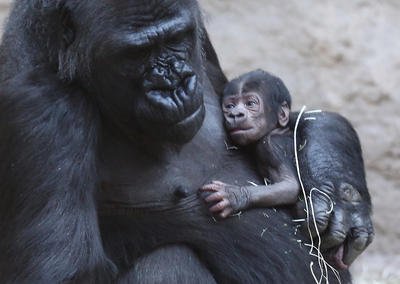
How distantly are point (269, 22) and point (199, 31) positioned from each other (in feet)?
8.24

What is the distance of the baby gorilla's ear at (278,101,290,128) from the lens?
14.5 feet

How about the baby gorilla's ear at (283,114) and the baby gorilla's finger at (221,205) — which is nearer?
the baby gorilla's finger at (221,205)

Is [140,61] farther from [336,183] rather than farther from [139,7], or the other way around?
[336,183]

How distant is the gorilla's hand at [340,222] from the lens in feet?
13.9

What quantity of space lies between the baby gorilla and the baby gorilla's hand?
1cm

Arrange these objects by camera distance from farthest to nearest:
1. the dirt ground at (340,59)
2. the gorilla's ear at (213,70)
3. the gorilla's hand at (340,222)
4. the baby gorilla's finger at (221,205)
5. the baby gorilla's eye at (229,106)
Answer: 1. the dirt ground at (340,59)
2. the gorilla's ear at (213,70)
3. the baby gorilla's eye at (229,106)
4. the gorilla's hand at (340,222)
5. the baby gorilla's finger at (221,205)

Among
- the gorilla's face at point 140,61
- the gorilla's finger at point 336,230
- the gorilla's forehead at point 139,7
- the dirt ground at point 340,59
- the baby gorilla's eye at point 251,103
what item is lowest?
the dirt ground at point 340,59

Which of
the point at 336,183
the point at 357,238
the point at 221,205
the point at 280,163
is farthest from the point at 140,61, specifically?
the point at 357,238

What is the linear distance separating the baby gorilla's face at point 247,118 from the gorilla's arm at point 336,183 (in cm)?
22

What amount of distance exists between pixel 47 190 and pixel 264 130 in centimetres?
99

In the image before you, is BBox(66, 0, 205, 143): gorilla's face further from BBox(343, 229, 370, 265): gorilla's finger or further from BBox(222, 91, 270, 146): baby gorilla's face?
BBox(343, 229, 370, 265): gorilla's finger

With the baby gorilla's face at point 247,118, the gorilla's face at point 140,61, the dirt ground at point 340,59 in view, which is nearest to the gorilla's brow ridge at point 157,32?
the gorilla's face at point 140,61

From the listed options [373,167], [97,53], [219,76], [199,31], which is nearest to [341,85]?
[373,167]

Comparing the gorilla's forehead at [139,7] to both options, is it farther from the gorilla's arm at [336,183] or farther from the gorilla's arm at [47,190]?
the gorilla's arm at [336,183]
